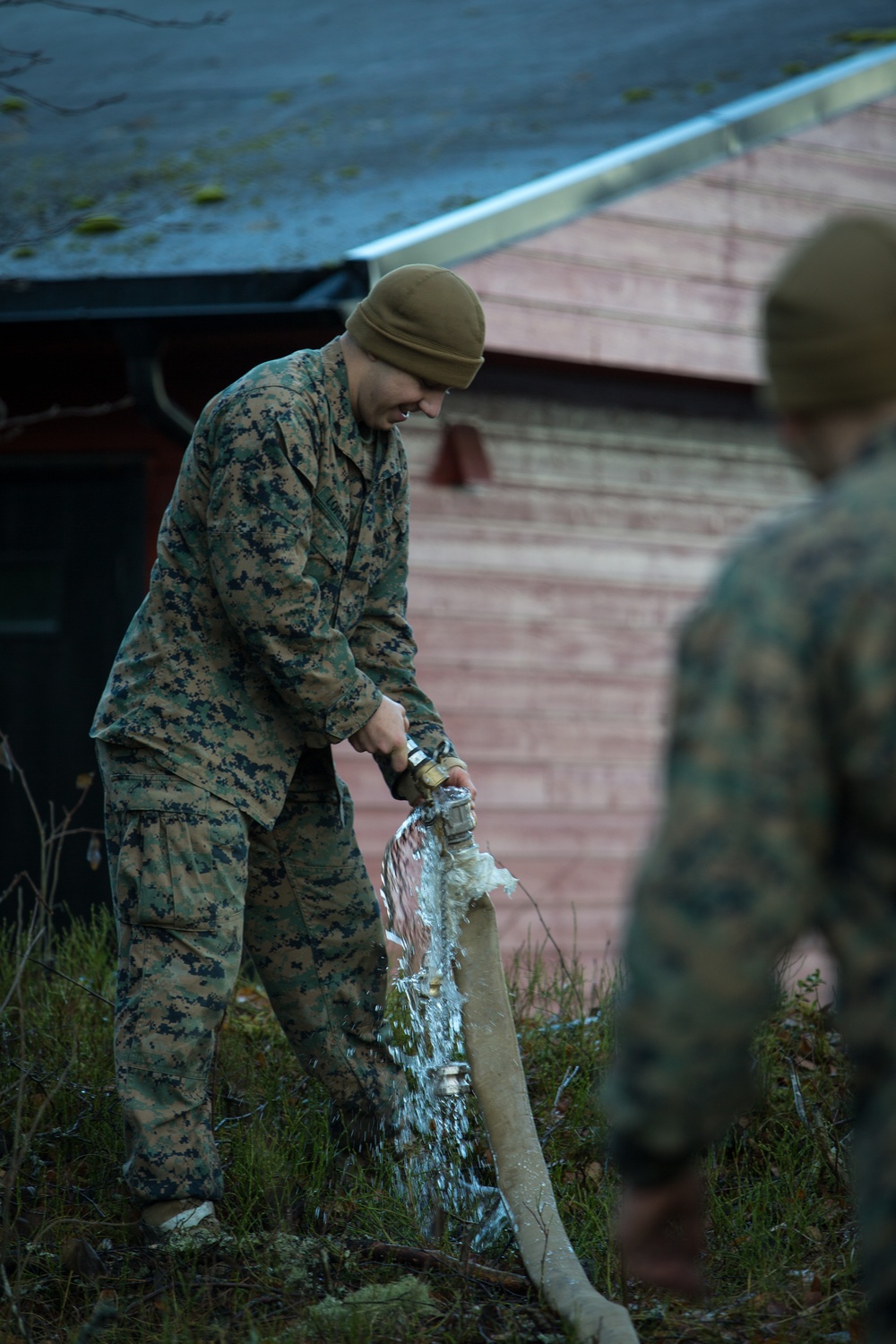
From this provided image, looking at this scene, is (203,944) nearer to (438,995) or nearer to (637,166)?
(438,995)

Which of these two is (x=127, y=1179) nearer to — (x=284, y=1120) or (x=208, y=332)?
(x=284, y=1120)

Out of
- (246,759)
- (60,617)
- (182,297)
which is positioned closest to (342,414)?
(246,759)

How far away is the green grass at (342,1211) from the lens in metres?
2.70

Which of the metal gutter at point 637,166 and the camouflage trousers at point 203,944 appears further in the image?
the metal gutter at point 637,166

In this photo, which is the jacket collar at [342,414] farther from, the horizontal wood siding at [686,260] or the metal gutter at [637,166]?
the horizontal wood siding at [686,260]

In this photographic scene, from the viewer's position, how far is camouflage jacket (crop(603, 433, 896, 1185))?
1.41 m

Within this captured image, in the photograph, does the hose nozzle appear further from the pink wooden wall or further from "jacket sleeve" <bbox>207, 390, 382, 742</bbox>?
the pink wooden wall

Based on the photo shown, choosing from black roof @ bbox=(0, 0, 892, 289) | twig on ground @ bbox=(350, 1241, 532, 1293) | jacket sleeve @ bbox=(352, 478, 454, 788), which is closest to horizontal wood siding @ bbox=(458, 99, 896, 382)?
black roof @ bbox=(0, 0, 892, 289)

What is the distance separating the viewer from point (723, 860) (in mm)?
1425

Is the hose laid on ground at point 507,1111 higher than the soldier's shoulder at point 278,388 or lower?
lower

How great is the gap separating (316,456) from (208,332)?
2825 millimetres

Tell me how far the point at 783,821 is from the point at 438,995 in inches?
82.6

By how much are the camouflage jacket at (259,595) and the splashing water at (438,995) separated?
0.41m

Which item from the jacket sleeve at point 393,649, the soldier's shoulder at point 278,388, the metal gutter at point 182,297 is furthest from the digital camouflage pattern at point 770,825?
the metal gutter at point 182,297
